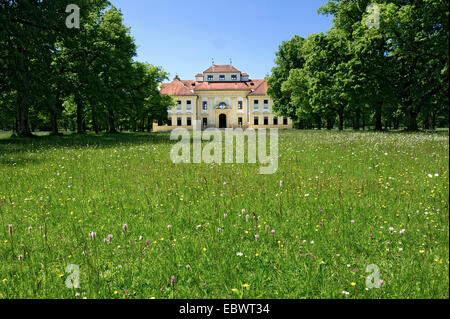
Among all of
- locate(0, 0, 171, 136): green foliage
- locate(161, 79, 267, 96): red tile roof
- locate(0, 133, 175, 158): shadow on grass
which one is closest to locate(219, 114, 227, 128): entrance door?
locate(161, 79, 267, 96): red tile roof

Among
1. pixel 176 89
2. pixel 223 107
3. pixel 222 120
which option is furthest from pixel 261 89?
pixel 176 89

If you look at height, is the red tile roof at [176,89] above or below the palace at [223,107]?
above

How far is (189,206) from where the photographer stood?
528cm

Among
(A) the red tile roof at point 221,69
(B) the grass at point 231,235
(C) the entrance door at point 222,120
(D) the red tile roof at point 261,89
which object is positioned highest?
(A) the red tile roof at point 221,69

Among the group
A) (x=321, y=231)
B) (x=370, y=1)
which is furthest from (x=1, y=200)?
(x=370, y=1)

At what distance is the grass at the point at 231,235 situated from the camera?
283 centimetres

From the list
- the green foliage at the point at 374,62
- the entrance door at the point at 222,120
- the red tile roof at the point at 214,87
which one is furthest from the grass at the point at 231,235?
the red tile roof at the point at 214,87

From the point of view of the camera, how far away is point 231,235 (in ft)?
13.3

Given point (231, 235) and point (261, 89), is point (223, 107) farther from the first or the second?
point (231, 235)

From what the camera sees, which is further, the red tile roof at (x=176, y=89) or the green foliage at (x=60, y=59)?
the red tile roof at (x=176, y=89)

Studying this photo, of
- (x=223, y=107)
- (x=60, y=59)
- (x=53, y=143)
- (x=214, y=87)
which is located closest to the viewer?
(x=53, y=143)

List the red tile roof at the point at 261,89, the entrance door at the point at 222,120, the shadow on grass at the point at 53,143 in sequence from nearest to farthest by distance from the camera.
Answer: the shadow on grass at the point at 53,143
the red tile roof at the point at 261,89
the entrance door at the point at 222,120

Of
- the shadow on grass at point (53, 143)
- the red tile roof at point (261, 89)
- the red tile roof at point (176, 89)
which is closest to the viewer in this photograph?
the shadow on grass at point (53, 143)

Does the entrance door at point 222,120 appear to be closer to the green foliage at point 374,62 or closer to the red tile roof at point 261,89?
the red tile roof at point 261,89
